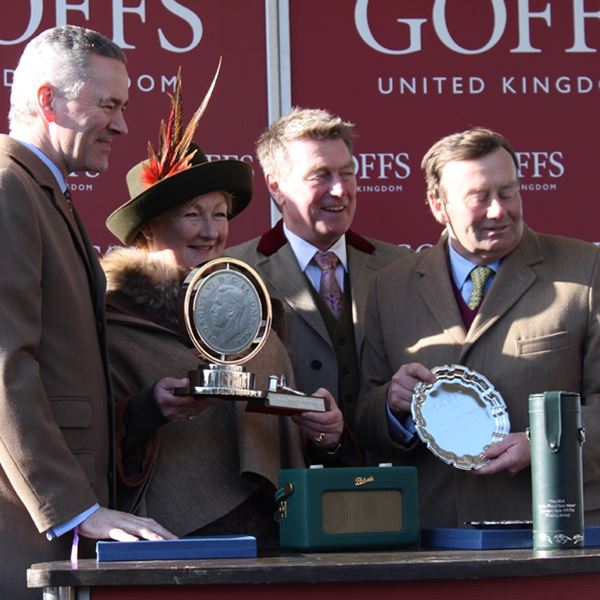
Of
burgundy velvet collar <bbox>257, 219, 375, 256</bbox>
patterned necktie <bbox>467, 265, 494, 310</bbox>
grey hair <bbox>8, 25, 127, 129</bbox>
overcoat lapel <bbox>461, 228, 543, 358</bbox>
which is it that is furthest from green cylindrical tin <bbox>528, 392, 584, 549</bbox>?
burgundy velvet collar <bbox>257, 219, 375, 256</bbox>

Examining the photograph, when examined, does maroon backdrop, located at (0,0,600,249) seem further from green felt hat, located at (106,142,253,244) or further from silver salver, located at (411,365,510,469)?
silver salver, located at (411,365,510,469)

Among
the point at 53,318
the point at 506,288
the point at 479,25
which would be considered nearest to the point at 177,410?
the point at 53,318

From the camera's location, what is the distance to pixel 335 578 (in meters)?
2.67

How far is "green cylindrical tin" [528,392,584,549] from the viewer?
2990 mm

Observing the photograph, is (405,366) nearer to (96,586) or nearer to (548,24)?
(96,586)

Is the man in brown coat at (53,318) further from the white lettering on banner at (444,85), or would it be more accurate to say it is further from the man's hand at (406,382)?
the white lettering on banner at (444,85)

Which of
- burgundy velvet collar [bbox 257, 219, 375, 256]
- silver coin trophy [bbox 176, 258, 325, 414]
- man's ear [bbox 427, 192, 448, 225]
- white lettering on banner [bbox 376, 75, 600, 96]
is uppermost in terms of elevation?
white lettering on banner [bbox 376, 75, 600, 96]

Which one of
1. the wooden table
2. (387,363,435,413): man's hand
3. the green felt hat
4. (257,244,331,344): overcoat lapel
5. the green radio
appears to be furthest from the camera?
(257,244,331,344): overcoat lapel

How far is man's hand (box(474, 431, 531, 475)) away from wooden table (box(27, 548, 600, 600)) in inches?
32.3

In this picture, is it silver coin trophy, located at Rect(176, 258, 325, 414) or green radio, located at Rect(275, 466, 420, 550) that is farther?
silver coin trophy, located at Rect(176, 258, 325, 414)

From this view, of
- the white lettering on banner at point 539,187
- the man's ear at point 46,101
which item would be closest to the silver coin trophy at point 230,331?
the man's ear at point 46,101

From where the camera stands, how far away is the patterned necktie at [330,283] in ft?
14.7

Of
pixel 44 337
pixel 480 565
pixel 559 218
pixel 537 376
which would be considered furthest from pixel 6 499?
pixel 559 218

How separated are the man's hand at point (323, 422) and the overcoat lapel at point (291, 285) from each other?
707mm
